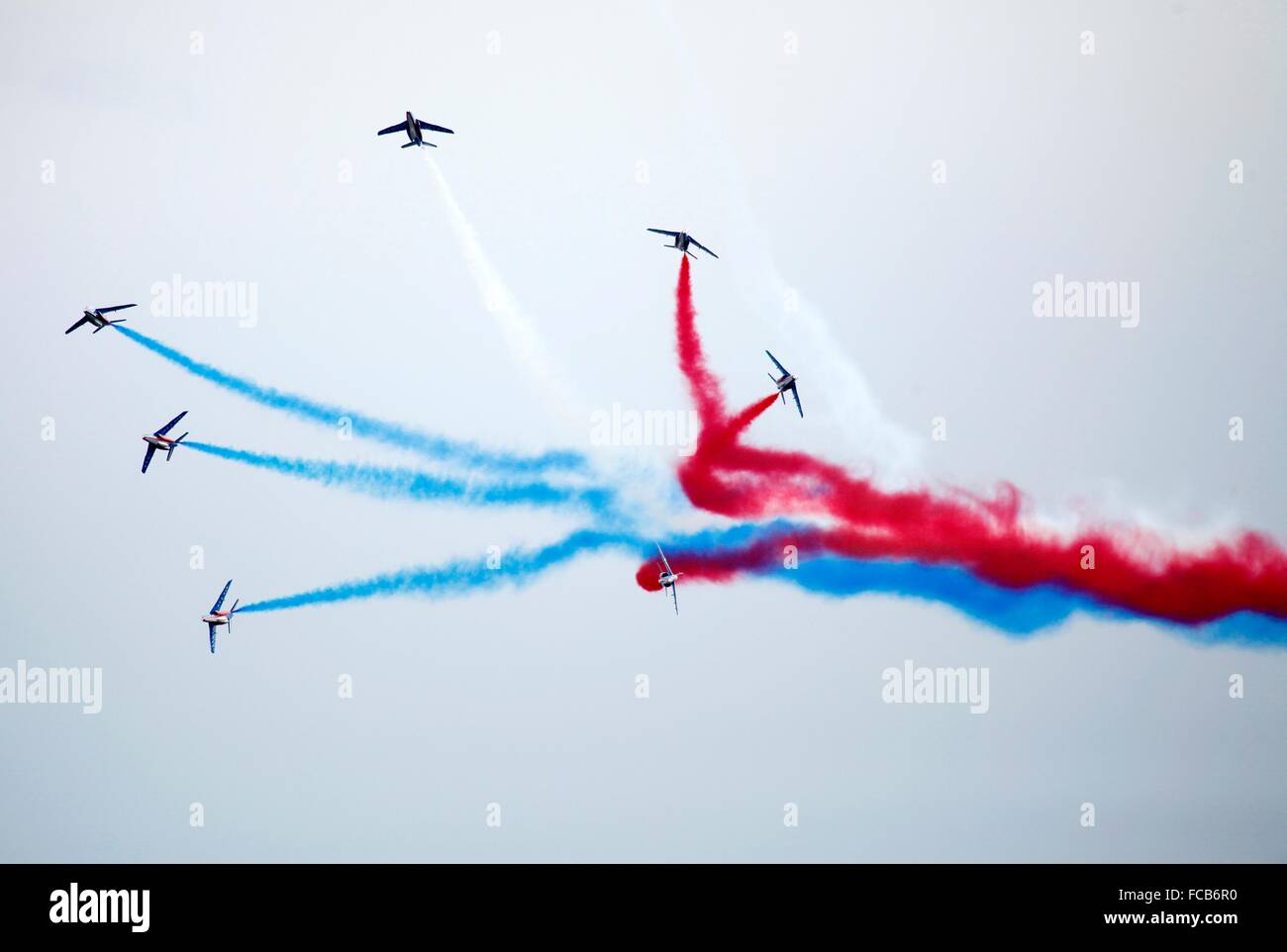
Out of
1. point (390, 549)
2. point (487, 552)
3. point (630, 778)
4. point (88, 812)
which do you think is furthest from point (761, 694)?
point (88, 812)

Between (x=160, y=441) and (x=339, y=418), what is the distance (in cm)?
342

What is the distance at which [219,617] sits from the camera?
21500 millimetres

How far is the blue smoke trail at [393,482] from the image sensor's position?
21.6 meters

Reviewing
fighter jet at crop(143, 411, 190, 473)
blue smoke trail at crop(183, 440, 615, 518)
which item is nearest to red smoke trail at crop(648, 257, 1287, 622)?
blue smoke trail at crop(183, 440, 615, 518)

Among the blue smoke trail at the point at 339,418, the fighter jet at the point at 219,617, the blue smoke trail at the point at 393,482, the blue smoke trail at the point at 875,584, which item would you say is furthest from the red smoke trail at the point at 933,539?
the fighter jet at the point at 219,617

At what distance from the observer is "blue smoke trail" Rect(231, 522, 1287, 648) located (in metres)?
21.2

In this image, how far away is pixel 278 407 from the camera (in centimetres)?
2186

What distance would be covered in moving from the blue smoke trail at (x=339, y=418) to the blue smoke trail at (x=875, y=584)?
211 cm

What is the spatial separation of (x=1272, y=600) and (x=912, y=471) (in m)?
7.49

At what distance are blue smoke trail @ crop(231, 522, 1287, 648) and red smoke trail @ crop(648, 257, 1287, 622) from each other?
0.20m

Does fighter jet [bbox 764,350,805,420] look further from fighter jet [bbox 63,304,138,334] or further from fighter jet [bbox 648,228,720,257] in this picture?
fighter jet [bbox 63,304,138,334]

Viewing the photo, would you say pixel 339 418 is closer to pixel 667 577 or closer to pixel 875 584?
pixel 667 577
